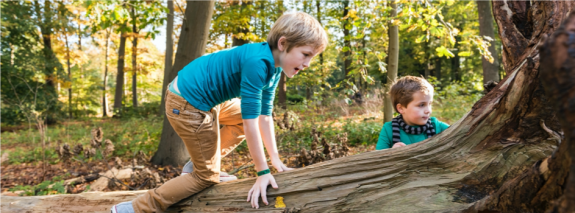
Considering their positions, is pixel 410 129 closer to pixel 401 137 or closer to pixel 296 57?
pixel 401 137

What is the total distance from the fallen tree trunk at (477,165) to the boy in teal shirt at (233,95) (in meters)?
0.22

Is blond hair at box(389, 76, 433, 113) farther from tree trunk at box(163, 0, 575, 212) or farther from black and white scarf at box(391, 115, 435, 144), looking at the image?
tree trunk at box(163, 0, 575, 212)

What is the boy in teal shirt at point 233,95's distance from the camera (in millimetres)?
1852

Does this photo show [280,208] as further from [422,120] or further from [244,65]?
[422,120]

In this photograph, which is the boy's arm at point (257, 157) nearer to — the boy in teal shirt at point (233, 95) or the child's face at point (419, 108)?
the boy in teal shirt at point (233, 95)

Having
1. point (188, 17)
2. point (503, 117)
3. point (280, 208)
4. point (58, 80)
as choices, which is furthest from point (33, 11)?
point (503, 117)

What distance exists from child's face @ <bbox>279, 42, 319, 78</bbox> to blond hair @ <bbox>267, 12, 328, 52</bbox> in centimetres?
3

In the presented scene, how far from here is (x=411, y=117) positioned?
225cm

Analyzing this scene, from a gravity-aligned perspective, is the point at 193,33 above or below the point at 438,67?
Result: below

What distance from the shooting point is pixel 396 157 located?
181 centimetres

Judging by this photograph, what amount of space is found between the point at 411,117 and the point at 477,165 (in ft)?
2.32

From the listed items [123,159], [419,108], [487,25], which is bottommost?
[123,159]

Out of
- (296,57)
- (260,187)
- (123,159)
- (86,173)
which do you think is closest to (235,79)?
(296,57)

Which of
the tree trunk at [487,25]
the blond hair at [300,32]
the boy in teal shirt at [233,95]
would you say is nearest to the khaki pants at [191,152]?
the boy in teal shirt at [233,95]
